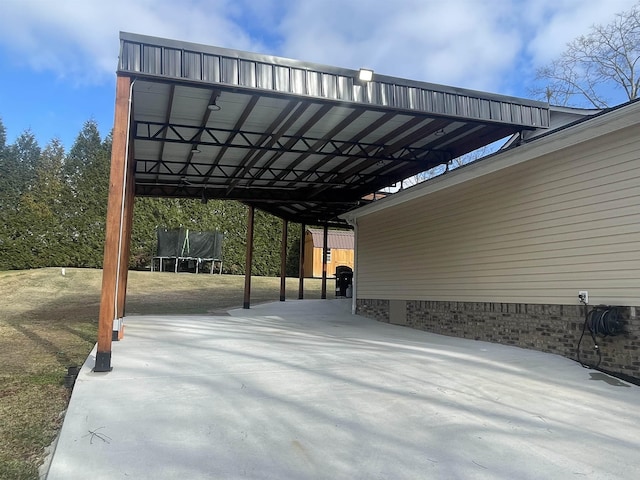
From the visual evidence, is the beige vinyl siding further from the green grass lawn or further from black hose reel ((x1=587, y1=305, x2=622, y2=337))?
the green grass lawn

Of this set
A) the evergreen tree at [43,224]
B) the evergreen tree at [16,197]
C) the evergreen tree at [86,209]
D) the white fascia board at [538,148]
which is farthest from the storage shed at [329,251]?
the white fascia board at [538,148]

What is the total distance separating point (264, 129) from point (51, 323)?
604 centimetres

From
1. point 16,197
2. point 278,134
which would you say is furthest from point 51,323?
point 16,197

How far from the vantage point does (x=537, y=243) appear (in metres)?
7.29

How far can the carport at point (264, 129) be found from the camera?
5.63 m

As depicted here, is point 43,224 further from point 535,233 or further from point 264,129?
point 535,233

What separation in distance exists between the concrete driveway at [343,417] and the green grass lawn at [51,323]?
0.80ft

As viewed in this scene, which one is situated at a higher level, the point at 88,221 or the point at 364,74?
the point at 364,74

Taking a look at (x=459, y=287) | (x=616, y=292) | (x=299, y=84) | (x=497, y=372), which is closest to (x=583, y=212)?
(x=616, y=292)

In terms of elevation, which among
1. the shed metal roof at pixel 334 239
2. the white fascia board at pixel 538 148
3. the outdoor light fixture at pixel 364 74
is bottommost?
the white fascia board at pixel 538 148

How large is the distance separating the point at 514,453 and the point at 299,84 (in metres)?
4.92

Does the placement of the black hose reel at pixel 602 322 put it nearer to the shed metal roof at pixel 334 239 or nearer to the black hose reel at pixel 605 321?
the black hose reel at pixel 605 321

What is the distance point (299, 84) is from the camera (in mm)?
6281

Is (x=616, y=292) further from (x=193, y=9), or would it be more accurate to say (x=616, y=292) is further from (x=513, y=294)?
(x=193, y=9)
